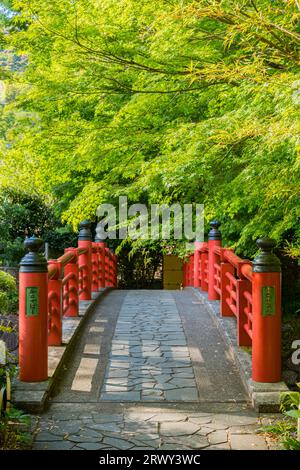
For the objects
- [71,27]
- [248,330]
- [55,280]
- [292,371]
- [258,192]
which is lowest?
[292,371]

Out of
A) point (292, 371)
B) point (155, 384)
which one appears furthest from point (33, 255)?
point (292, 371)

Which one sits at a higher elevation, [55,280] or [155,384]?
[55,280]

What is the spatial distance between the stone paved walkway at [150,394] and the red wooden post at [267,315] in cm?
38

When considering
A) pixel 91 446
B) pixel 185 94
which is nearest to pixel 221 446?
pixel 91 446

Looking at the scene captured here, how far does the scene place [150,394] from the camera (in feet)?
17.0

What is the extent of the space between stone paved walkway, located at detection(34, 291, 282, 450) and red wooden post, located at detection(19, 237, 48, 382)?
13.5 inches

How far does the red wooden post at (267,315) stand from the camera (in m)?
4.96

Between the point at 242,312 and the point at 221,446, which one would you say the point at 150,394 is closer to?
the point at 221,446

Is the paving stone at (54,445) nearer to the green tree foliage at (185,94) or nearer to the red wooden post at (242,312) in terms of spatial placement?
the green tree foliage at (185,94)

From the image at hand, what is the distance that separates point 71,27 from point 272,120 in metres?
2.79

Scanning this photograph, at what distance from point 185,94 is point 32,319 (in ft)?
12.4

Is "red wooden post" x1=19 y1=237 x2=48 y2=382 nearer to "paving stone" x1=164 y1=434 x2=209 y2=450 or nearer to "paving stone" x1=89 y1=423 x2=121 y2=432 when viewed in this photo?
"paving stone" x1=89 y1=423 x2=121 y2=432

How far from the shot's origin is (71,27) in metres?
6.42
